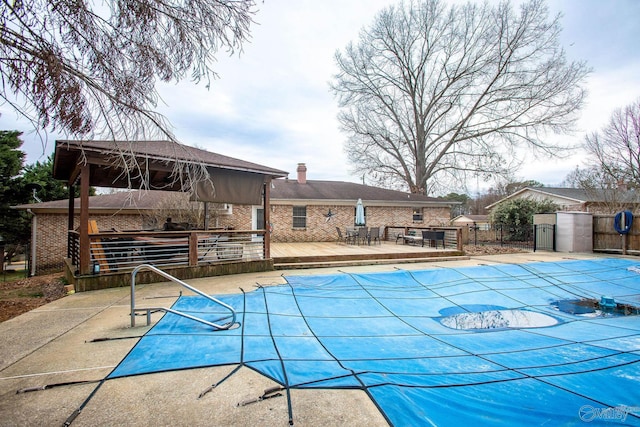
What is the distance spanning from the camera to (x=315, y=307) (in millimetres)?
5562

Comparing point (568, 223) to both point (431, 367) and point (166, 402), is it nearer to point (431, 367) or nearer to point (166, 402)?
point (431, 367)

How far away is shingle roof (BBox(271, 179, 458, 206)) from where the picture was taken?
1606 centimetres

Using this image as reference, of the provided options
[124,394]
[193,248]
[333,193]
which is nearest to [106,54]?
[124,394]

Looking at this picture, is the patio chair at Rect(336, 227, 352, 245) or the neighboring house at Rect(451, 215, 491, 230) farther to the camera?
the neighboring house at Rect(451, 215, 491, 230)

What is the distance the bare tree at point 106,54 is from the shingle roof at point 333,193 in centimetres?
1177

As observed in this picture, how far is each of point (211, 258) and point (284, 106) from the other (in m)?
8.99

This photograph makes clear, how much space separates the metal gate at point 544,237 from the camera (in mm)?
14273

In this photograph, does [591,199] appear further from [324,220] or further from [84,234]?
[84,234]

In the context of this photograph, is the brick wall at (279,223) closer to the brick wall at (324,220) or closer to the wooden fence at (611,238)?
the brick wall at (324,220)

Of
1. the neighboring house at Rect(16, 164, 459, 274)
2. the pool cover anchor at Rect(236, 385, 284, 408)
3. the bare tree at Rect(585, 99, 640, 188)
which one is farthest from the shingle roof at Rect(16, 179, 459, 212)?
the pool cover anchor at Rect(236, 385, 284, 408)

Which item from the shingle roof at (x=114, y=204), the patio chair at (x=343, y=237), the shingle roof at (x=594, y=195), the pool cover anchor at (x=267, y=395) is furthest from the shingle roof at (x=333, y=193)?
the pool cover anchor at (x=267, y=395)
